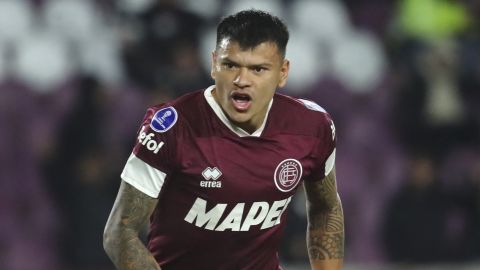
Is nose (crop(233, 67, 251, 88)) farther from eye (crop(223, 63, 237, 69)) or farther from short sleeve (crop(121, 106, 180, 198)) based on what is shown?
short sleeve (crop(121, 106, 180, 198))

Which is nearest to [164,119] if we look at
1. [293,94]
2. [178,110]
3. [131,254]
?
[178,110]

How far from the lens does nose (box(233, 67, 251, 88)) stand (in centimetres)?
371

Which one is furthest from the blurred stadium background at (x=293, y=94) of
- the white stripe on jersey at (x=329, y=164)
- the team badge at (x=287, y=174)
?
the team badge at (x=287, y=174)

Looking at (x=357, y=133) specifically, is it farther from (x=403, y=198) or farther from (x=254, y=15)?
(x=254, y=15)

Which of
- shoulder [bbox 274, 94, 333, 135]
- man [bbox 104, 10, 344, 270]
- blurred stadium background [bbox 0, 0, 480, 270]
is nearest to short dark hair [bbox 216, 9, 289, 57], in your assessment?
man [bbox 104, 10, 344, 270]

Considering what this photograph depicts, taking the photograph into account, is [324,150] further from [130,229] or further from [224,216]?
[130,229]

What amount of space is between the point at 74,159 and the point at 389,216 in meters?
2.34

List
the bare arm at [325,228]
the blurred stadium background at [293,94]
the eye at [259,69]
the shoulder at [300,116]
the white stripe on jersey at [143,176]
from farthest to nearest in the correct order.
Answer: the blurred stadium background at [293,94]
the bare arm at [325,228]
the shoulder at [300,116]
the eye at [259,69]
the white stripe on jersey at [143,176]

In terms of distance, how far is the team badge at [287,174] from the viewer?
395 centimetres

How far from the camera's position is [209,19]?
8.55m

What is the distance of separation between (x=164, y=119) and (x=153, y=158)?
0.52 ft

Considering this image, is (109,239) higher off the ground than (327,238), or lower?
higher

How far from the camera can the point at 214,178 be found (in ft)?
12.5

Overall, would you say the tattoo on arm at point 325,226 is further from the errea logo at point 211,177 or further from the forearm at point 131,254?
the forearm at point 131,254
